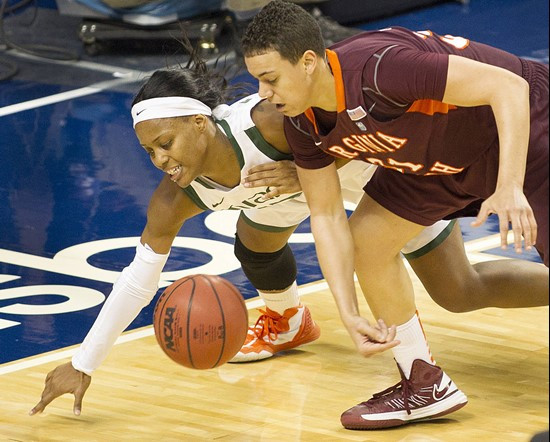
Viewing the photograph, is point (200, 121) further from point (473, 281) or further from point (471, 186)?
point (473, 281)

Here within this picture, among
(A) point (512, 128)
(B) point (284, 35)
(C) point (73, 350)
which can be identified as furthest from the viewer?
(C) point (73, 350)

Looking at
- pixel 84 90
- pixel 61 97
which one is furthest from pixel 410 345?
pixel 84 90

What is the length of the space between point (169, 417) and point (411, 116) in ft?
4.89

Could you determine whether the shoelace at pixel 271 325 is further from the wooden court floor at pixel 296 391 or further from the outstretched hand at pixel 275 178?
the outstretched hand at pixel 275 178

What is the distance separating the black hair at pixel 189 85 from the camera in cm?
480

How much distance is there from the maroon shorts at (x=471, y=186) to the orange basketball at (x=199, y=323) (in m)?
0.67

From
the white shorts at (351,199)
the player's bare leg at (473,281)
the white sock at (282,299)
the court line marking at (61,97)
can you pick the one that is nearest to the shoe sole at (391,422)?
the player's bare leg at (473,281)

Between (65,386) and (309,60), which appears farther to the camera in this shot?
(65,386)

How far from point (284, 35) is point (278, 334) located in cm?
178

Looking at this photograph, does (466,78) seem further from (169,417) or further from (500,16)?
(500,16)

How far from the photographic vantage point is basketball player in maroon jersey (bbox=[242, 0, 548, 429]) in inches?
157

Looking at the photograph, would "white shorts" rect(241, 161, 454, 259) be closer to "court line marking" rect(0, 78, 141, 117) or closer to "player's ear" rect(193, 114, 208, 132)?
"player's ear" rect(193, 114, 208, 132)

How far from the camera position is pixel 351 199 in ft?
17.8

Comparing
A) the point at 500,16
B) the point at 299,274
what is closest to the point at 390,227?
the point at 299,274
